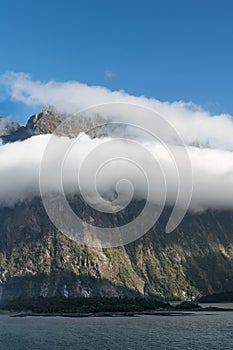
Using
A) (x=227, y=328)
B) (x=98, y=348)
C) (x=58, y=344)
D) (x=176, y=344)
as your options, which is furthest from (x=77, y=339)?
(x=227, y=328)

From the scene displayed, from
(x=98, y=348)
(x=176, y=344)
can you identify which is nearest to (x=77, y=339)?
(x=98, y=348)

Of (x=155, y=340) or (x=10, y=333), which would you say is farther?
(x=10, y=333)

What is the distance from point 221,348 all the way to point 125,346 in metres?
25.1

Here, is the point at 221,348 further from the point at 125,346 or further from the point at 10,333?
the point at 10,333

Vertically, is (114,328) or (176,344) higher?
(114,328)

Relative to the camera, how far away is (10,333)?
159125mm

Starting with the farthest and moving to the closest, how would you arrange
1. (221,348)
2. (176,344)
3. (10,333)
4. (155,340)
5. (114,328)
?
(114,328), (10,333), (155,340), (176,344), (221,348)

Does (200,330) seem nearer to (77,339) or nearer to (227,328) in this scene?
(227,328)

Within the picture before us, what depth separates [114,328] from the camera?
562ft

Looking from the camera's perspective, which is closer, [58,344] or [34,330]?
[58,344]

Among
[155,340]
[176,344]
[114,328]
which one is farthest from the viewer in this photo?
[114,328]

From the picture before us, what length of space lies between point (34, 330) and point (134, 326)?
3782 cm

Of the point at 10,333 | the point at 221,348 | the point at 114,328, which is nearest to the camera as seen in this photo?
the point at 221,348

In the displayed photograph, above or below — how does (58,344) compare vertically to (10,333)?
below
